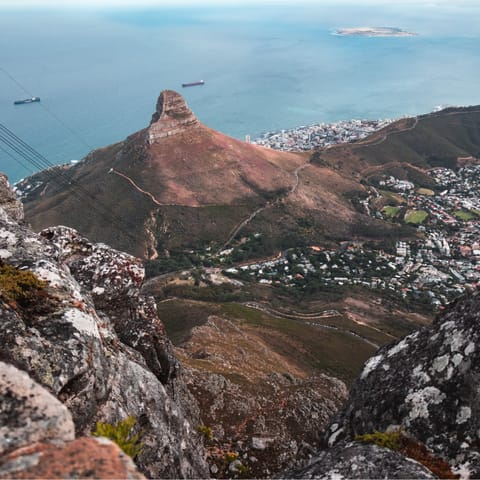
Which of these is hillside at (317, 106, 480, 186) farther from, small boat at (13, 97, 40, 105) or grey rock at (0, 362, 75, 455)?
small boat at (13, 97, 40, 105)

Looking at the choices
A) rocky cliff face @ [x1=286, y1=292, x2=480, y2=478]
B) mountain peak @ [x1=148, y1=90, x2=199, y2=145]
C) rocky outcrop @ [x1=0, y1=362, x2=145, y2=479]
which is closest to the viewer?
rocky outcrop @ [x1=0, y1=362, x2=145, y2=479]

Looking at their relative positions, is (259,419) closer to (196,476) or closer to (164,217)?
(196,476)

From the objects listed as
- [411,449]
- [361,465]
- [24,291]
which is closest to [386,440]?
[411,449]

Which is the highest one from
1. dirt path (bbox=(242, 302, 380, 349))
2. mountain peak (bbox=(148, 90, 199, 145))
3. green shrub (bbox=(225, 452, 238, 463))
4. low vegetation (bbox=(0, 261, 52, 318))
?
low vegetation (bbox=(0, 261, 52, 318))

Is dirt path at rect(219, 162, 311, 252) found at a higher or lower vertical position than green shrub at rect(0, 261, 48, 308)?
lower

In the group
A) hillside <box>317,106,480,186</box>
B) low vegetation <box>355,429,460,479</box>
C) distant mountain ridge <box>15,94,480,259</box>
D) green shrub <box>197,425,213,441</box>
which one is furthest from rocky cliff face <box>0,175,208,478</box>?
hillside <box>317,106,480,186</box>
